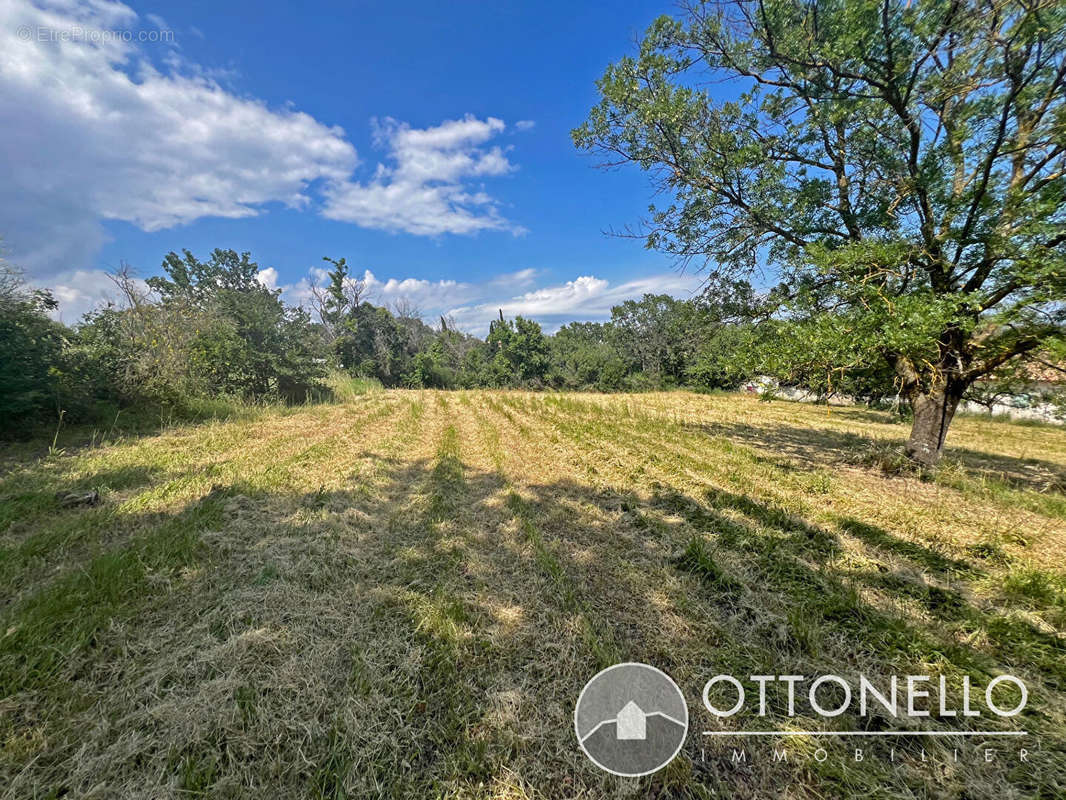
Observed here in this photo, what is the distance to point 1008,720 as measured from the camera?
1.78m

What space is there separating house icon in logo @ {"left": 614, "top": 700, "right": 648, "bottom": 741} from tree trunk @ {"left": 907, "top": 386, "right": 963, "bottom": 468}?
6.84 meters

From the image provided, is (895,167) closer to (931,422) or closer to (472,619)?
(931,422)

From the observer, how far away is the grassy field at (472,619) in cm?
156

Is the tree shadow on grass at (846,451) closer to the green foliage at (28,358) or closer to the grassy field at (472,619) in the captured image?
the grassy field at (472,619)

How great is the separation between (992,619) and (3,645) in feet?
20.4

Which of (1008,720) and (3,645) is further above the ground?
(1008,720)

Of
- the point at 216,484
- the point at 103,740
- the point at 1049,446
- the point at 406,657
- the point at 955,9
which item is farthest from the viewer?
the point at 1049,446

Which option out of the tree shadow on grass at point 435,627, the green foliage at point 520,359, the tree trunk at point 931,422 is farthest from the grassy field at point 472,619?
the green foliage at point 520,359

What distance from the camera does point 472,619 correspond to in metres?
2.46

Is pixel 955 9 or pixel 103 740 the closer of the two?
pixel 103 740

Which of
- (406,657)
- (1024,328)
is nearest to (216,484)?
(406,657)

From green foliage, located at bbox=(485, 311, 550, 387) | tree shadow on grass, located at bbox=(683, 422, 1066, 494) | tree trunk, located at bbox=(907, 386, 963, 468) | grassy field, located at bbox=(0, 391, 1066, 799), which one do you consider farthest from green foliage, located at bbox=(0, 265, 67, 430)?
green foliage, located at bbox=(485, 311, 550, 387)

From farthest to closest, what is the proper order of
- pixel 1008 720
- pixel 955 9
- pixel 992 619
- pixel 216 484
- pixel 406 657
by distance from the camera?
1. pixel 216 484
2. pixel 955 9
3. pixel 992 619
4. pixel 406 657
5. pixel 1008 720

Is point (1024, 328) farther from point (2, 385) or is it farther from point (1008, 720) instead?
point (2, 385)
